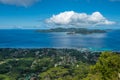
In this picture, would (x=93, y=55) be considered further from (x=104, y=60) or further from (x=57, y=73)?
(x=104, y=60)

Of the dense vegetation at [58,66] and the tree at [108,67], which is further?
the dense vegetation at [58,66]

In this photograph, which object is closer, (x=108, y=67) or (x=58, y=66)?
(x=108, y=67)

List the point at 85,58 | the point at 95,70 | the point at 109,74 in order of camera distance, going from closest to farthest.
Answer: the point at 109,74 < the point at 95,70 < the point at 85,58

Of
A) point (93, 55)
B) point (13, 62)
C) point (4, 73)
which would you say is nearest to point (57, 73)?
point (4, 73)

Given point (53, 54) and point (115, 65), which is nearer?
point (115, 65)

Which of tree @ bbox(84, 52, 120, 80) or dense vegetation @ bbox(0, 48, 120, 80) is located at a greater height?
tree @ bbox(84, 52, 120, 80)

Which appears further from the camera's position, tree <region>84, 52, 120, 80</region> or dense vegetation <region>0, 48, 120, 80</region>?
dense vegetation <region>0, 48, 120, 80</region>

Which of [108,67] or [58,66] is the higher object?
[108,67]

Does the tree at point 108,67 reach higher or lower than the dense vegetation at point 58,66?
higher
